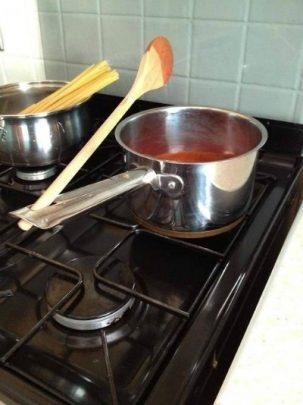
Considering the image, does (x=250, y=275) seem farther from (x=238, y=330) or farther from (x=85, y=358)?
(x=85, y=358)

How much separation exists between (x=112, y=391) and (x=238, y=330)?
18cm

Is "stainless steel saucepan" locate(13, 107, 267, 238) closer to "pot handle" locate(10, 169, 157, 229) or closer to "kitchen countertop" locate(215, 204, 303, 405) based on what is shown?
"pot handle" locate(10, 169, 157, 229)

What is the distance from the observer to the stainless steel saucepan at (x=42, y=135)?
0.65m

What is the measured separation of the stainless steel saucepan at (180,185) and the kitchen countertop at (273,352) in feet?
0.39

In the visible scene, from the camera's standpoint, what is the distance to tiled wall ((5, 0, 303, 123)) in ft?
2.22

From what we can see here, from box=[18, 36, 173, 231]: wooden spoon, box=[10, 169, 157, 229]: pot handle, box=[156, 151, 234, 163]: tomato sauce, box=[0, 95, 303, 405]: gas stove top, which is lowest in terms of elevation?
Answer: box=[0, 95, 303, 405]: gas stove top

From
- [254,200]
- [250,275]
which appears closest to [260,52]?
[254,200]

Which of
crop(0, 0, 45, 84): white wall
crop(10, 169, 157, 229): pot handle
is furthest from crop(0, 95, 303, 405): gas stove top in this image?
crop(0, 0, 45, 84): white wall

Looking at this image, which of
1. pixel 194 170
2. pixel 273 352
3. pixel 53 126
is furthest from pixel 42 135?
pixel 273 352

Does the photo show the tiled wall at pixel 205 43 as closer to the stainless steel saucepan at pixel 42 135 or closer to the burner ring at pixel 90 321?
the stainless steel saucepan at pixel 42 135

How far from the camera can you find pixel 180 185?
51 centimetres

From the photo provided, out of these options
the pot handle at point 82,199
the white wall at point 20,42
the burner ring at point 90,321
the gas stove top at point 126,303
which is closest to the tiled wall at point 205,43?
the white wall at point 20,42

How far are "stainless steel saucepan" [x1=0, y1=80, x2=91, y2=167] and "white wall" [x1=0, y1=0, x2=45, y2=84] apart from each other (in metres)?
0.31

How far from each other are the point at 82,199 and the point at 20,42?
26.1 inches
